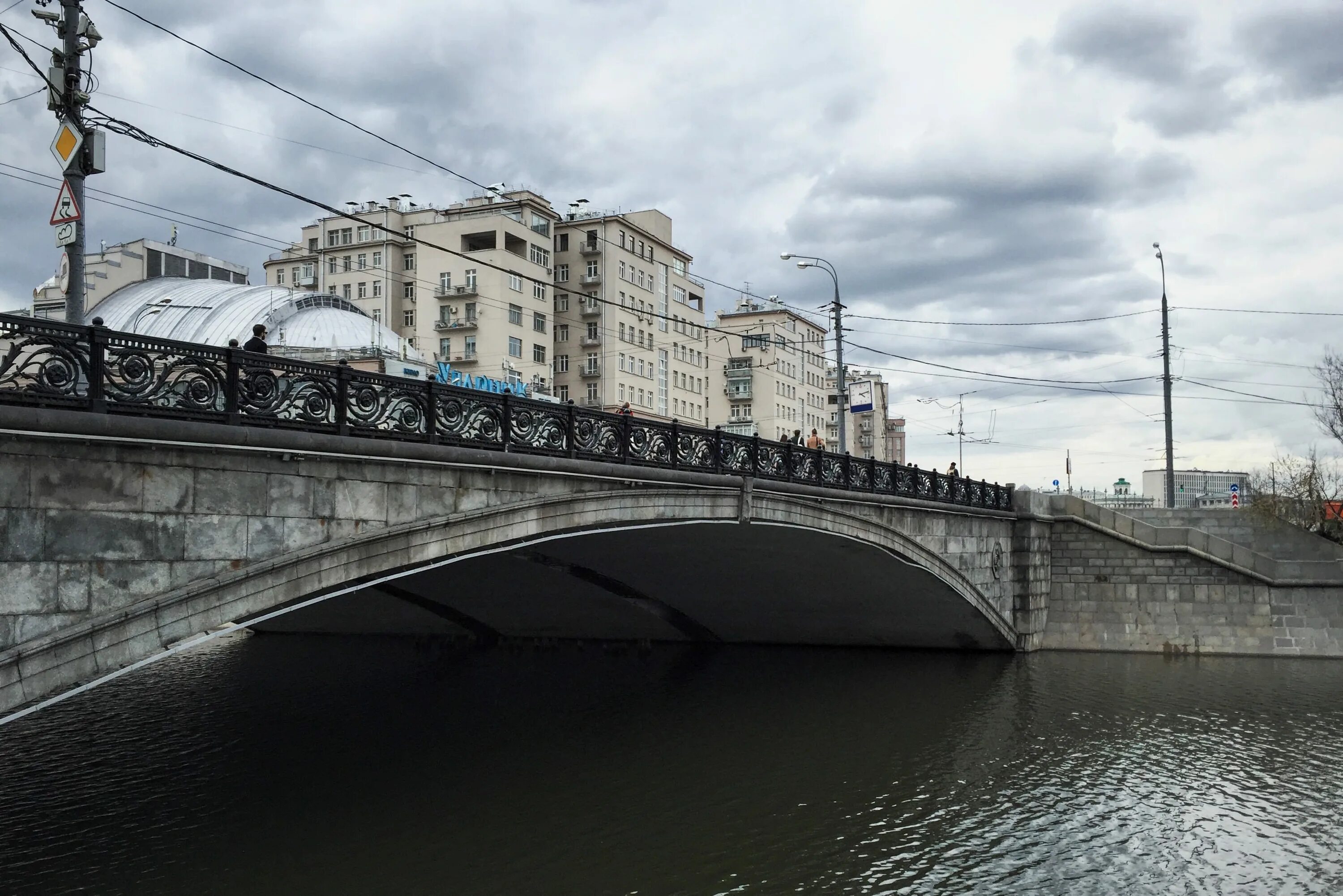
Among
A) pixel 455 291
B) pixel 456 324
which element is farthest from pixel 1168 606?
pixel 455 291

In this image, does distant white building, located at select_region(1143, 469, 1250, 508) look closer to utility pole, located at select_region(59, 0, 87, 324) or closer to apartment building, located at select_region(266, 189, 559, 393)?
apartment building, located at select_region(266, 189, 559, 393)

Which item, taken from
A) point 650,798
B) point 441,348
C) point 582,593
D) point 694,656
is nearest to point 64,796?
point 650,798

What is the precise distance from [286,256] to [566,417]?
255 ft

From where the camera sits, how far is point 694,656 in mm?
32594

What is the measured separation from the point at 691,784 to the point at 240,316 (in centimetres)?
4635

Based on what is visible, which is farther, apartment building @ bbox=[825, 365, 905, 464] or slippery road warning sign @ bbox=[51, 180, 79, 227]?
apartment building @ bbox=[825, 365, 905, 464]

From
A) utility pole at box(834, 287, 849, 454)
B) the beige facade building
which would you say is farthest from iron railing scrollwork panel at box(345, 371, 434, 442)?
the beige facade building

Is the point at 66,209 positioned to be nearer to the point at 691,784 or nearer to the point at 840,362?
the point at 691,784

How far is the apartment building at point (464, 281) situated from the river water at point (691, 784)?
3369cm

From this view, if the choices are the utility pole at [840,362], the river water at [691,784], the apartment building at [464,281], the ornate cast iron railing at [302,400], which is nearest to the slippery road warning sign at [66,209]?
the ornate cast iron railing at [302,400]

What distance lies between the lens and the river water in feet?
42.5

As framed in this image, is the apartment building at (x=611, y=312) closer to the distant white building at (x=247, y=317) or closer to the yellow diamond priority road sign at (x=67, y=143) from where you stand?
the distant white building at (x=247, y=317)

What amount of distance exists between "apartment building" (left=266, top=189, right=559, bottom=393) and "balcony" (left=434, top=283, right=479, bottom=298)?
73 mm

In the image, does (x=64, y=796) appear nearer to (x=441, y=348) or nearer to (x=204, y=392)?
(x=204, y=392)
